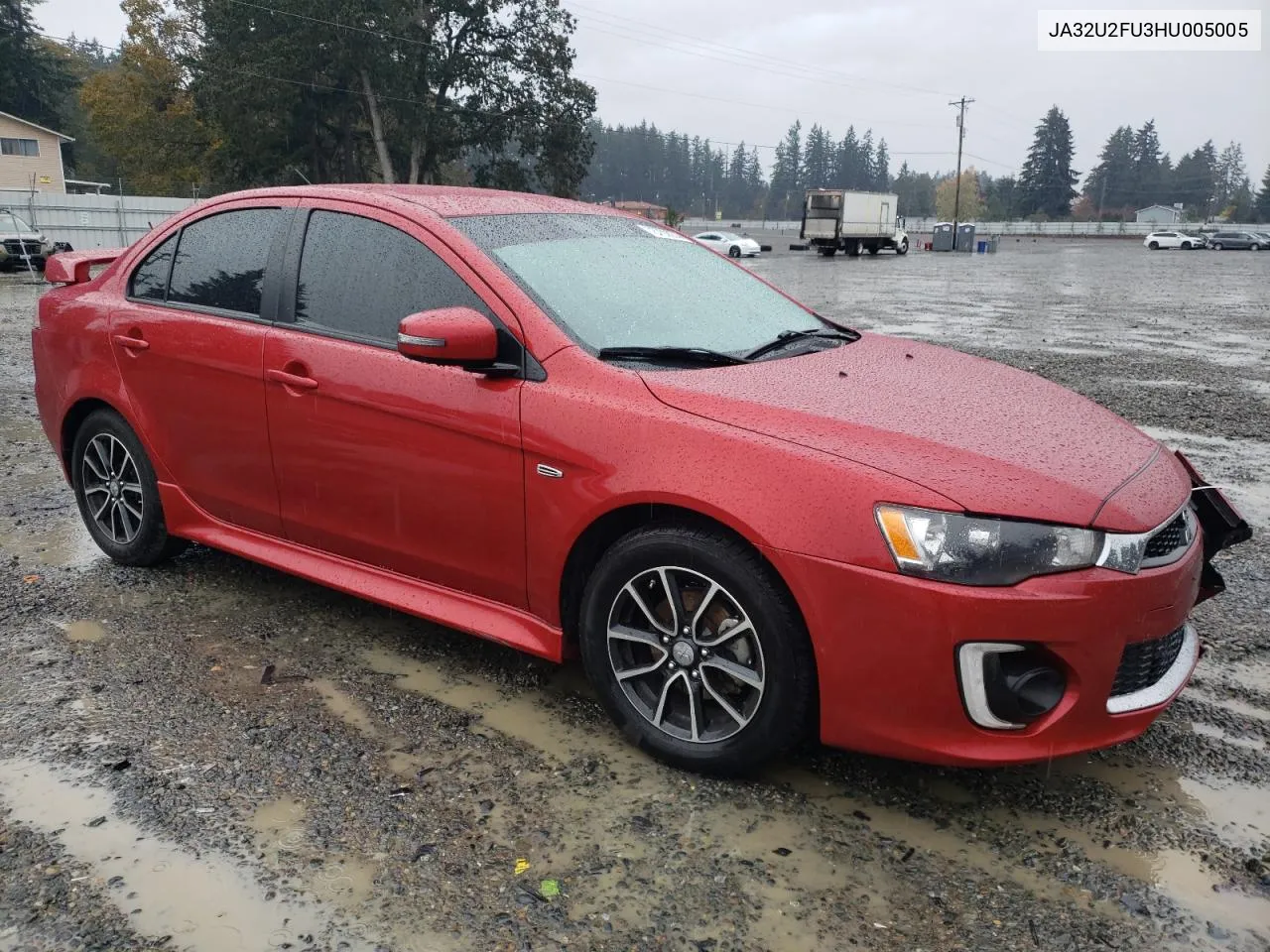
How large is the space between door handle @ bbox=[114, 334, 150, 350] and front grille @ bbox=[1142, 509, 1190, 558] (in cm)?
371

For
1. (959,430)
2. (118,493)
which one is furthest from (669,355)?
(118,493)

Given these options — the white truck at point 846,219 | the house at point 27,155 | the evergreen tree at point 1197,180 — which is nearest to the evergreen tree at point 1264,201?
the evergreen tree at point 1197,180

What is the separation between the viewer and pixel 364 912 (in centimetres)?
244

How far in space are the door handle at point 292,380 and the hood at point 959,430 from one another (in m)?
1.29

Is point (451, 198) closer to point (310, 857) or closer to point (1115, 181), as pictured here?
point (310, 857)

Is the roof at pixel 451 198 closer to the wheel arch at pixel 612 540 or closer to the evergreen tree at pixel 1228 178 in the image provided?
the wheel arch at pixel 612 540

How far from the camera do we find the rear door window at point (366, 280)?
352 cm

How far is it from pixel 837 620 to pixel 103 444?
3458mm

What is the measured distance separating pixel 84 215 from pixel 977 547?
109 feet

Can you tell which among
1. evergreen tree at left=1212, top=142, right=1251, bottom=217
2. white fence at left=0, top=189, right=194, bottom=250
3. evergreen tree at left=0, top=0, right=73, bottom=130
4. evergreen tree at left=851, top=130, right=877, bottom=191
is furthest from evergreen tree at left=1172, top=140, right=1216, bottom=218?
white fence at left=0, top=189, right=194, bottom=250

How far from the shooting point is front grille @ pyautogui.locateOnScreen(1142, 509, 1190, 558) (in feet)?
9.07

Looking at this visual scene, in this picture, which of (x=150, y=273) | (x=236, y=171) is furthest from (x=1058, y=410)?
(x=236, y=171)

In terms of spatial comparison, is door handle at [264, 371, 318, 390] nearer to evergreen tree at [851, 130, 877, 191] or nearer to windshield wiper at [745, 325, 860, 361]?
windshield wiper at [745, 325, 860, 361]

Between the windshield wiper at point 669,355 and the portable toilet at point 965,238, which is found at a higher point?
the portable toilet at point 965,238
